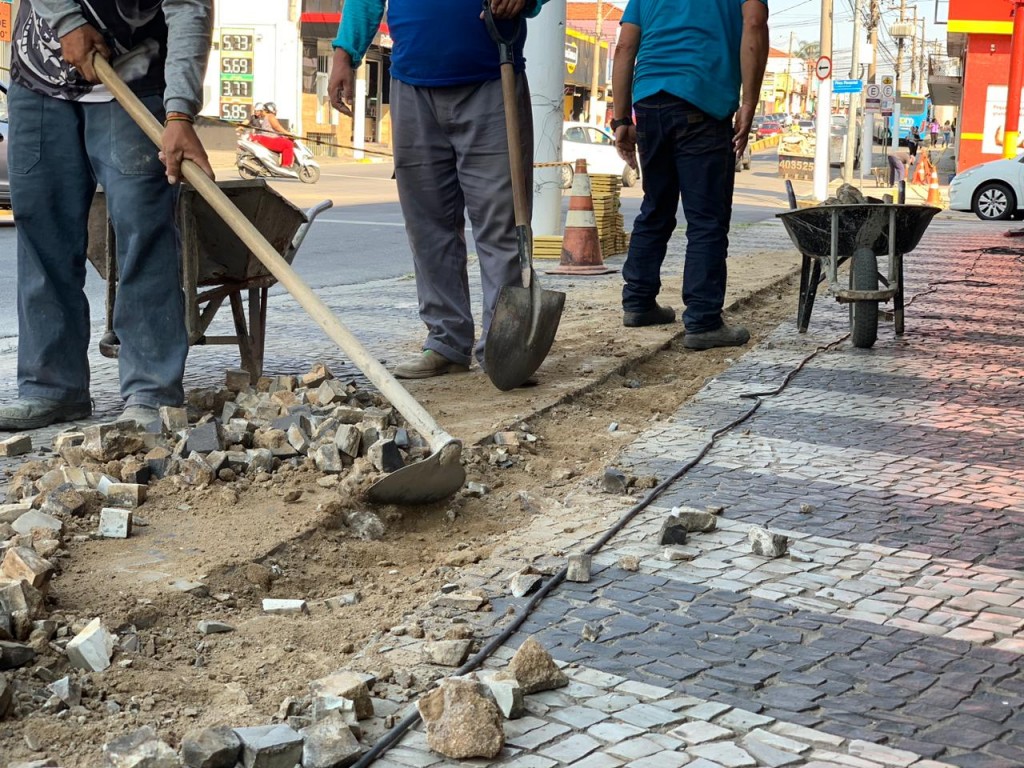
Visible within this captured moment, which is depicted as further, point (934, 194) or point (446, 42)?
point (934, 194)

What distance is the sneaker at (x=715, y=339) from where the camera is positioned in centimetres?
673

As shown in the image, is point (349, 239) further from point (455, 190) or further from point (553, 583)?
point (553, 583)

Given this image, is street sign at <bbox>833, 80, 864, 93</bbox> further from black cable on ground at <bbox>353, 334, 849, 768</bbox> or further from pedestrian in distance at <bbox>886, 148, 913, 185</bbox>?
black cable on ground at <bbox>353, 334, 849, 768</bbox>

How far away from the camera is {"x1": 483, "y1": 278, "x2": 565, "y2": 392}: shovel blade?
5207 millimetres

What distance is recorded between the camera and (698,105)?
21.4 feet

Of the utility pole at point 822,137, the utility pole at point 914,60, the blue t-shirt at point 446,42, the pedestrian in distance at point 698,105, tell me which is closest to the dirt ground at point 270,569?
the blue t-shirt at point 446,42

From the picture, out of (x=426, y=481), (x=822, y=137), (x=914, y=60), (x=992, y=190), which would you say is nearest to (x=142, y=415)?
(x=426, y=481)

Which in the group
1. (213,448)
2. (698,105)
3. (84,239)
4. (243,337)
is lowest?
(213,448)

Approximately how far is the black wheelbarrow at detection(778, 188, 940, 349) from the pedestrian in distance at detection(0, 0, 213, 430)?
3.49m

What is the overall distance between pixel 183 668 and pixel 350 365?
3359mm

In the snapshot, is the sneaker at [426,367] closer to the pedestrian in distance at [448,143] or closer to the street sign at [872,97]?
the pedestrian in distance at [448,143]

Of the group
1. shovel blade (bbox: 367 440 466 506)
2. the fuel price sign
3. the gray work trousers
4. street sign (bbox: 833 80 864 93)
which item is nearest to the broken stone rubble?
shovel blade (bbox: 367 440 466 506)

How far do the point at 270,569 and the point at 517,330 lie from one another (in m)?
2.19

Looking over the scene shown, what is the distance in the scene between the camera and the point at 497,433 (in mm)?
4551
